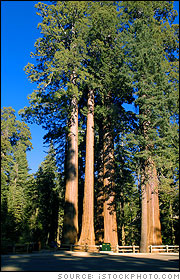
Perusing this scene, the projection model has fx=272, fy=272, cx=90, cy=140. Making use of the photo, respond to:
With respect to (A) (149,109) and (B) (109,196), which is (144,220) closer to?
(B) (109,196)

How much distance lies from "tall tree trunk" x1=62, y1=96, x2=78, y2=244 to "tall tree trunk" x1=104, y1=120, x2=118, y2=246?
244 cm

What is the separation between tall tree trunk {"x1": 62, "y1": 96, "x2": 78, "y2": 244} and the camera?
61.7 feet

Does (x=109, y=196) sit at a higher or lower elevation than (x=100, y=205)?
higher

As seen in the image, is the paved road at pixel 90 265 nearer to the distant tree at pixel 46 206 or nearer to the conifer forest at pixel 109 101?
the conifer forest at pixel 109 101

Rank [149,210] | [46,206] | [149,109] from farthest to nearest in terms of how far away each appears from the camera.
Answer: [46,206] < [149,210] < [149,109]

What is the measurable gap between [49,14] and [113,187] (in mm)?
14442

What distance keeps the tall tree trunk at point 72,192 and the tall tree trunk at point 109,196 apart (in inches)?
96.0

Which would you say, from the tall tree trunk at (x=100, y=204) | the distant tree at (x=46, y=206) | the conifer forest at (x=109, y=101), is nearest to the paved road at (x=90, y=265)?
the conifer forest at (x=109, y=101)

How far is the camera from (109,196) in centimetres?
2077

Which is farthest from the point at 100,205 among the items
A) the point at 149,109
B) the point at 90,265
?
the point at 90,265

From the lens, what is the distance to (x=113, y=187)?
2078 centimetres

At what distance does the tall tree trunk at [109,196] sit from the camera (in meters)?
20.1

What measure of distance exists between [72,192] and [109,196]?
3.05m

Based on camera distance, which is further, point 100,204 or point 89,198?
point 100,204
